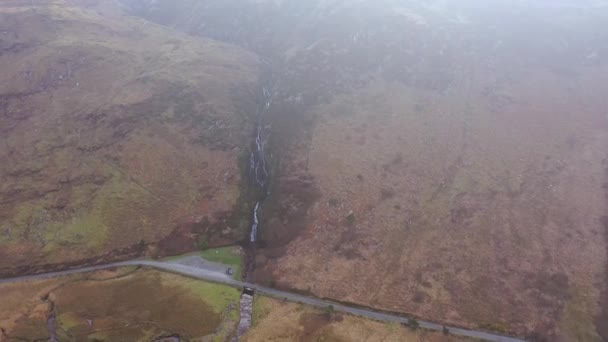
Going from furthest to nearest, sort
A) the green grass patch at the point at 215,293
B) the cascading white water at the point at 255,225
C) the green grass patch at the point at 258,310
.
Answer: the cascading white water at the point at 255,225
the green grass patch at the point at 215,293
the green grass patch at the point at 258,310

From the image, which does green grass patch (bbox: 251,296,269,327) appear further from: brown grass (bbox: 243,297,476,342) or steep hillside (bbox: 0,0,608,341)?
steep hillside (bbox: 0,0,608,341)

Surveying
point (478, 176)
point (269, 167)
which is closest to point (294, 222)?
point (269, 167)

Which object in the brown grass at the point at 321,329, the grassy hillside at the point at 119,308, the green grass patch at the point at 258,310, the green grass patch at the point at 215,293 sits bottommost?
the grassy hillside at the point at 119,308

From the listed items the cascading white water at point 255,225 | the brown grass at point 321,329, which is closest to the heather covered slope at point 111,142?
the cascading white water at point 255,225

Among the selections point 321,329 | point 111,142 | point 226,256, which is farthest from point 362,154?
point 111,142

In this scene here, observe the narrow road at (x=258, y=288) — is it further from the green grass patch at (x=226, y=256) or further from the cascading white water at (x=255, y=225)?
the cascading white water at (x=255, y=225)

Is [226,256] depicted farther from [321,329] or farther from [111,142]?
[111,142]

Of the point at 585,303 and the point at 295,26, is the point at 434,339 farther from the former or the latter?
the point at 295,26
